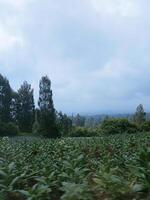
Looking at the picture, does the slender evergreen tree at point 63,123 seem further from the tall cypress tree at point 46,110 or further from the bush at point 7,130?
the bush at point 7,130

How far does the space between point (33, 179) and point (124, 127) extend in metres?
30.4

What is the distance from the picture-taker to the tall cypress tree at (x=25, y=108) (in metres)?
59.2

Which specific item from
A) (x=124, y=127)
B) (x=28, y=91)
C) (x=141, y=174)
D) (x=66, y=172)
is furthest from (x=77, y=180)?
(x=28, y=91)

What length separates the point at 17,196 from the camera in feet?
25.1

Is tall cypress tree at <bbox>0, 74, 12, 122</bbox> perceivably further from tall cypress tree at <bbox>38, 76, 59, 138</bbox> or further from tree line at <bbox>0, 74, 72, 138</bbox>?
tall cypress tree at <bbox>38, 76, 59, 138</bbox>

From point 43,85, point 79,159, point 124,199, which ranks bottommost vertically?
point 124,199

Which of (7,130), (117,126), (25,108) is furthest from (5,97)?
(117,126)

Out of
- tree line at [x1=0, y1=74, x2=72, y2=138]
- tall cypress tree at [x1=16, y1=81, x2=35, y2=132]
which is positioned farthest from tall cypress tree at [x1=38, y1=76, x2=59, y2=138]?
tall cypress tree at [x1=16, y1=81, x2=35, y2=132]

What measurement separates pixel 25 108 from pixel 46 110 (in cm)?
962

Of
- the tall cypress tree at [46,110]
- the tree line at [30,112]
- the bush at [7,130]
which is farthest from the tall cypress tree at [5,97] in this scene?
the bush at [7,130]

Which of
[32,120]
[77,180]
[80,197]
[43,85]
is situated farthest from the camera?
[32,120]

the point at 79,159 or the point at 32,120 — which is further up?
the point at 32,120

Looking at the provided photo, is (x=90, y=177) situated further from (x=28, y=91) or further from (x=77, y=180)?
(x=28, y=91)

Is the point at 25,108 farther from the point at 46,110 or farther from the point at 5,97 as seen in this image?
the point at 46,110
